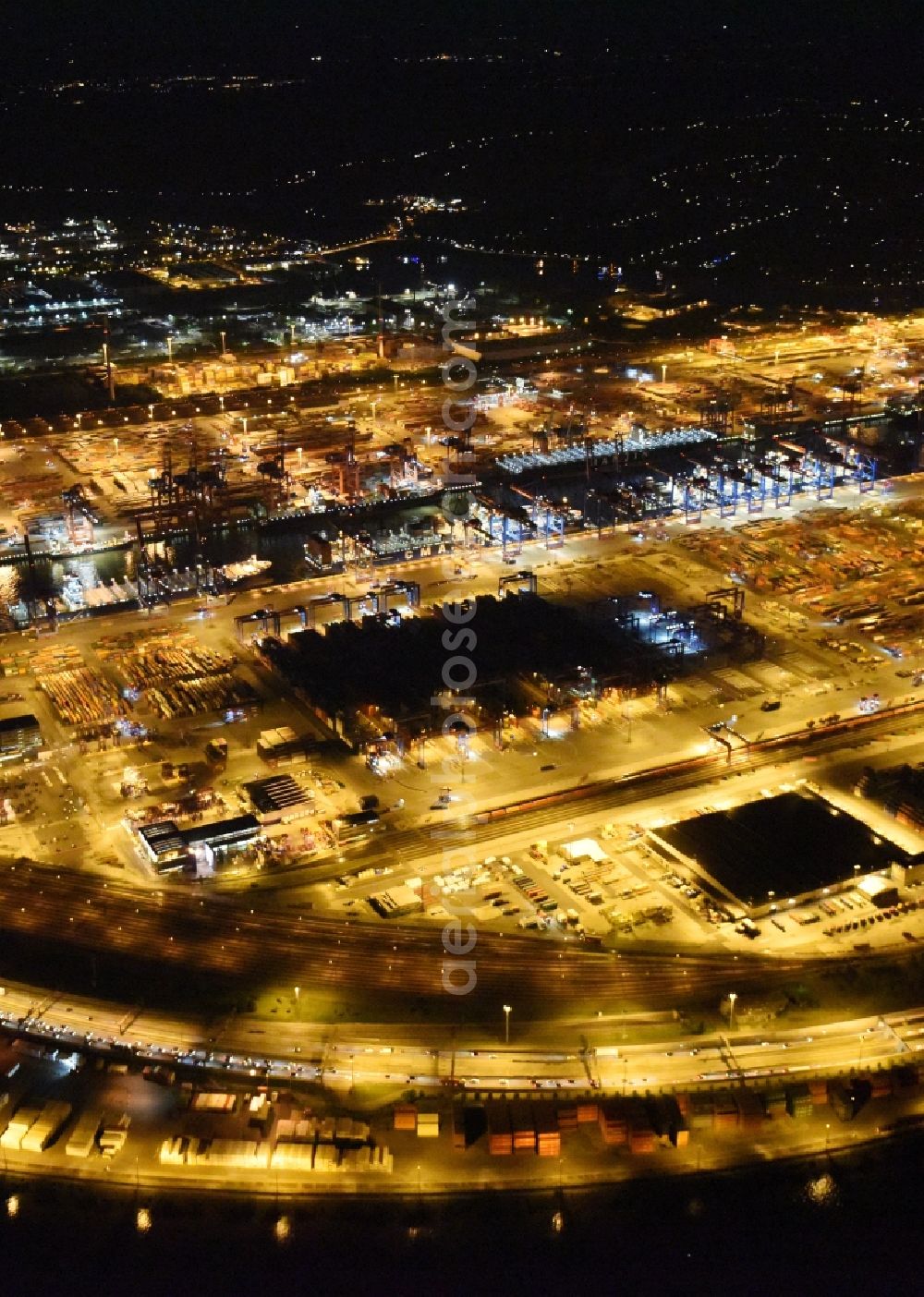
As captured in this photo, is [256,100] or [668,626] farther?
[256,100]

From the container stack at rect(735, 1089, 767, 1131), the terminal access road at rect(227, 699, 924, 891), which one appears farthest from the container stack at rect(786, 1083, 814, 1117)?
the terminal access road at rect(227, 699, 924, 891)

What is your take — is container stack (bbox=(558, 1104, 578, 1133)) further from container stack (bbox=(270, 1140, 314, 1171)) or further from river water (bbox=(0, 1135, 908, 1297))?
container stack (bbox=(270, 1140, 314, 1171))

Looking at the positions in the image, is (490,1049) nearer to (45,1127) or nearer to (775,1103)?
(775,1103)

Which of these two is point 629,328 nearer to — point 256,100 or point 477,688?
point 477,688

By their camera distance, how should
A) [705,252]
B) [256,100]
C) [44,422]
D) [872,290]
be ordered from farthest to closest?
[256,100]
[705,252]
[872,290]
[44,422]

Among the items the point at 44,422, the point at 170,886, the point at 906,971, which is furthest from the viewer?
the point at 44,422

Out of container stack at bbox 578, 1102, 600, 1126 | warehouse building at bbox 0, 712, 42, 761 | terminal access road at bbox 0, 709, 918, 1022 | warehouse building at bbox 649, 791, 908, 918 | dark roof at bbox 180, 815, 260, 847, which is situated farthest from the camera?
warehouse building at bbox 0, 712, 42, 761

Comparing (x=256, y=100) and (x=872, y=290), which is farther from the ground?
(x=256, y=100)

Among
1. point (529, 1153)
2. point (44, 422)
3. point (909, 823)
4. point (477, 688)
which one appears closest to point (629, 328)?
point (44, 422)
